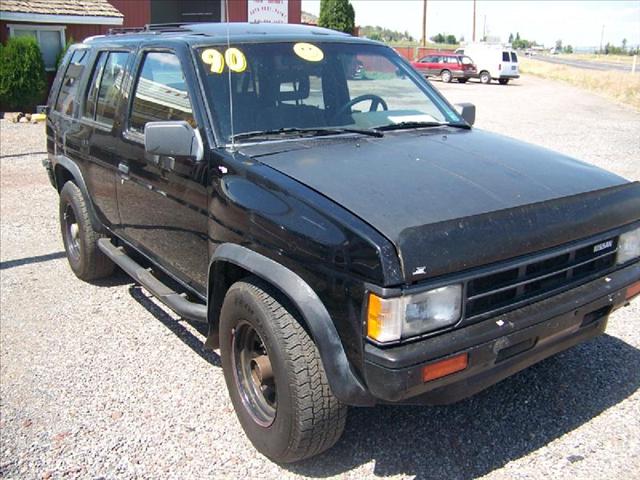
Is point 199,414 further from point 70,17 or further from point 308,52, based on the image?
point 70,17

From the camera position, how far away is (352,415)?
3459 millimetres

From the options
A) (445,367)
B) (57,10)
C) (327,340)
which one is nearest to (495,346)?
(445,367)

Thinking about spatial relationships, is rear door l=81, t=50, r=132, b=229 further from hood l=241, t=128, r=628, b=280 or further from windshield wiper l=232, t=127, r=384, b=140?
hood l=241, t=128, r=628, b=280

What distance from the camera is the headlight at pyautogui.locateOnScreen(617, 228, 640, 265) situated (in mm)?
3121

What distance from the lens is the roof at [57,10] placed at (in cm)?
1761

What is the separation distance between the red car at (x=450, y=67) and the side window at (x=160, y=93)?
34.2 meters

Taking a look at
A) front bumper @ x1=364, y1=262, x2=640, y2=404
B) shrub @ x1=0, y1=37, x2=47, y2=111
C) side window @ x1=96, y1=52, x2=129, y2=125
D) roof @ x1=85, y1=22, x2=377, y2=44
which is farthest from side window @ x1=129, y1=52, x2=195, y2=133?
shrub @ x1=0, y1=37, x2=47, y2=111

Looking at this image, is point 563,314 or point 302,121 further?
point 302,121

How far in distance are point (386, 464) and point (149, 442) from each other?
122cm

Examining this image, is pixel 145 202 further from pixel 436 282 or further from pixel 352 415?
pixel 436 282

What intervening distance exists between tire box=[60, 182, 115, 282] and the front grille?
359 cm

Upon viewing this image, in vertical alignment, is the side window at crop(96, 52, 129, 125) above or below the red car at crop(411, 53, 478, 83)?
below

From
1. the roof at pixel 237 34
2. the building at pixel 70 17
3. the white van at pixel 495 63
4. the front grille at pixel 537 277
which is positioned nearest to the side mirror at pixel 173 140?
the roof at pixel 237 34

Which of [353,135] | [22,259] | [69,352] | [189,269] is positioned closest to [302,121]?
[353,135]
